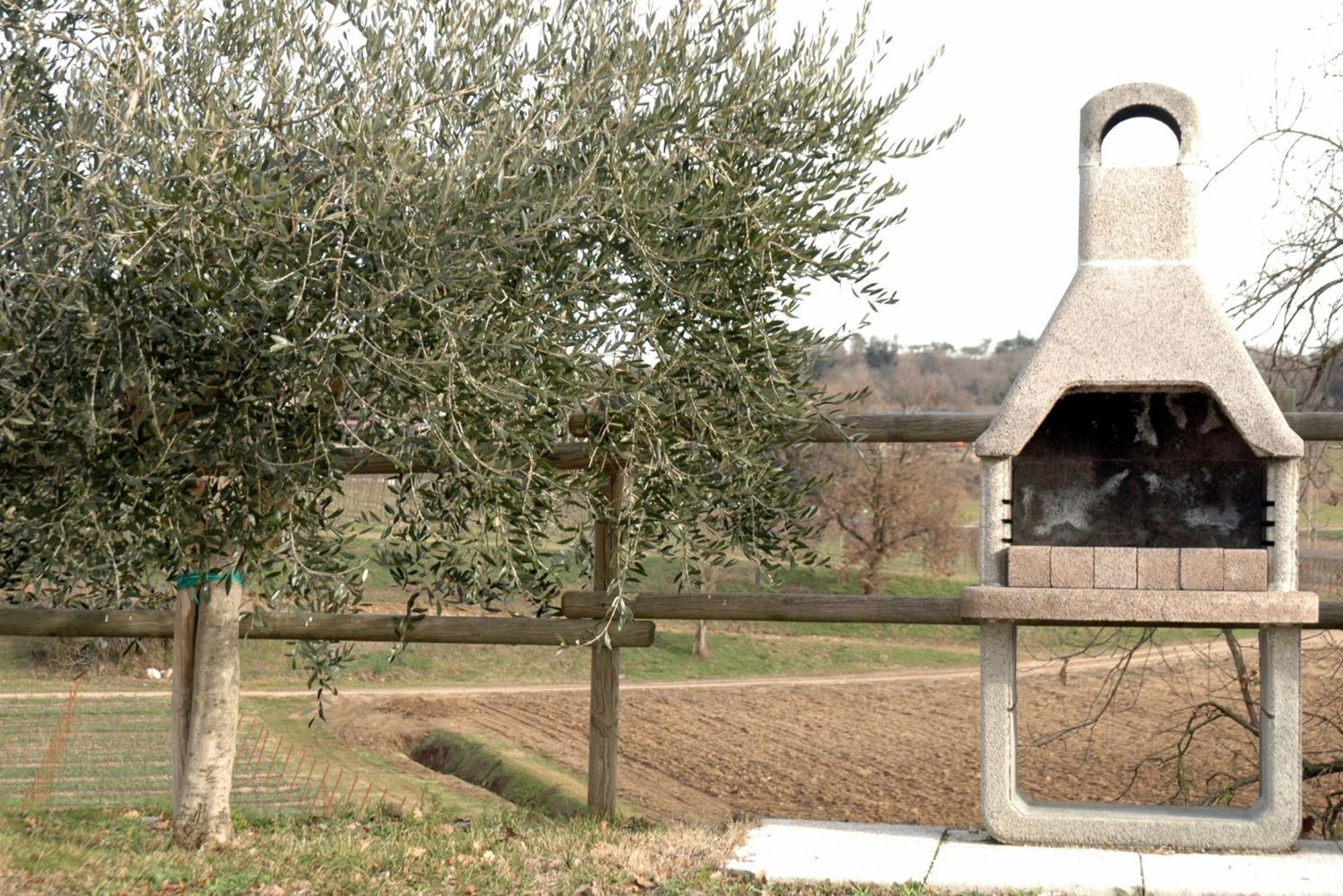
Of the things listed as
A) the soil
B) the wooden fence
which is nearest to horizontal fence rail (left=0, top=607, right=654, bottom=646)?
the wooden fence

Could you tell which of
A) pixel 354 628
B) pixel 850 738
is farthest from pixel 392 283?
pixel 850 738

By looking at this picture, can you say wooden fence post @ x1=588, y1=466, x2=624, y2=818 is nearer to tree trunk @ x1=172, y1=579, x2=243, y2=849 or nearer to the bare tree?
tree trunk @ x1=172, y1=579, x2=243, y2=849

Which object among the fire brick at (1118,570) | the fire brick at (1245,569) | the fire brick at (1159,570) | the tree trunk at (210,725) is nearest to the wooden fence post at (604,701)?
the tree trunk at (210,725)

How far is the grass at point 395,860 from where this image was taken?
17.4ft

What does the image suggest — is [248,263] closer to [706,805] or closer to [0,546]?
[0,546]

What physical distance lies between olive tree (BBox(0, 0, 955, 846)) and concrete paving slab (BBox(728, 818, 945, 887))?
1.36m

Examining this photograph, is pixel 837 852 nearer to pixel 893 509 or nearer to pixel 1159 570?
pixel 1159 570

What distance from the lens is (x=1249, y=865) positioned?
5.44 metres

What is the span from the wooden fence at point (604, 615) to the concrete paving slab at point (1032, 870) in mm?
1136

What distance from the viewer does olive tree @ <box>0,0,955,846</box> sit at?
16.2ft

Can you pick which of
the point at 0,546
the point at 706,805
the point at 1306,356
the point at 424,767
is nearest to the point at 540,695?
the point at 424,767

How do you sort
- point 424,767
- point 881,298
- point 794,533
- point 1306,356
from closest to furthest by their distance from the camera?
1. point 881,298
2. point 794,533
3. point 1306,356
4. point 424,767

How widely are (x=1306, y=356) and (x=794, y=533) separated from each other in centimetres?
514

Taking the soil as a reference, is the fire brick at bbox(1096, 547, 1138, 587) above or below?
above
